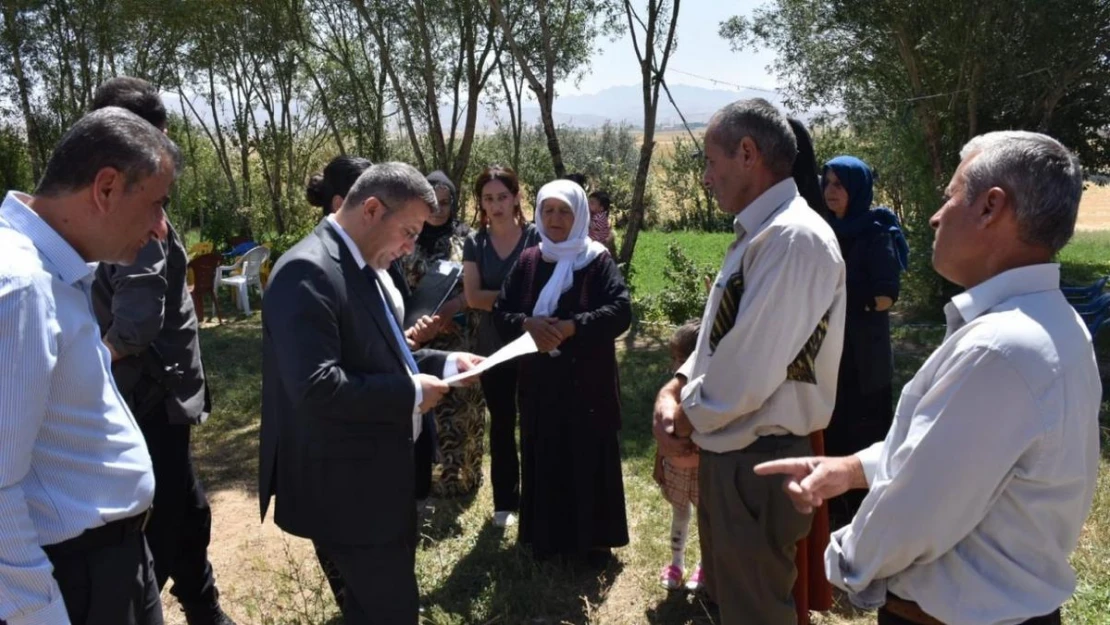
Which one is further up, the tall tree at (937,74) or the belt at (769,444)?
the tall tree at (937,74)

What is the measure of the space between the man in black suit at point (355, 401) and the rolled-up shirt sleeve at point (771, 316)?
0.91 m

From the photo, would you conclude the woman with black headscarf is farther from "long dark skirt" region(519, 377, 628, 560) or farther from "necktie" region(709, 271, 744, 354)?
"necktie" region(709, 271, 744, 354)

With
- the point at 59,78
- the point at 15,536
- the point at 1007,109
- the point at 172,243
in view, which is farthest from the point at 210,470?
the point at 59,78

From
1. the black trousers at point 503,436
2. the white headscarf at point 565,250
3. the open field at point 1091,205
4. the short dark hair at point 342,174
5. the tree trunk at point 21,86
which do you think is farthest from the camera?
the open field at point 1091,205

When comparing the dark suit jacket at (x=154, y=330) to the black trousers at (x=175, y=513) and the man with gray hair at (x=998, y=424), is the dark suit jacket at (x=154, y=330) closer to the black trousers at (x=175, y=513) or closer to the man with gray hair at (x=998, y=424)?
the black trousers at (x=175, y=513)

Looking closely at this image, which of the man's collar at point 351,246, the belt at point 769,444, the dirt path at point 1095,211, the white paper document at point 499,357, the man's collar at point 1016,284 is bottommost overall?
the dirt path at point 1095,211

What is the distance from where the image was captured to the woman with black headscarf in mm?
4734

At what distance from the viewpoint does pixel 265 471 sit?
2.72 meters

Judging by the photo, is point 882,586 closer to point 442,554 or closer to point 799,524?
point 799,524

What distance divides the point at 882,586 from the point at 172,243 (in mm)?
2633

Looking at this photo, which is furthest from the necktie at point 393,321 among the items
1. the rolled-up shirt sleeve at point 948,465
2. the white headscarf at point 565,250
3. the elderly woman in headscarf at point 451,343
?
the elderly woman in headscarf at point 451,343

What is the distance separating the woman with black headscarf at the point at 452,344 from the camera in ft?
15.5

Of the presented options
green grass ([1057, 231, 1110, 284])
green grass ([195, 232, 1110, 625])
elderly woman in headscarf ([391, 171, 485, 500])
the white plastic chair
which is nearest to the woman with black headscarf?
elderly woman in headscarf ([391, 171, 485, 500])

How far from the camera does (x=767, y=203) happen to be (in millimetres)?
2459
